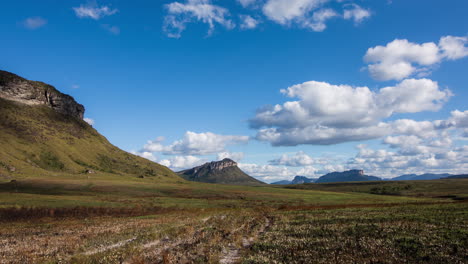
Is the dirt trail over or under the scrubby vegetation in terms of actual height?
under

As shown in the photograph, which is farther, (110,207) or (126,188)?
(126,188)

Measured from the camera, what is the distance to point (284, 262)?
658 inches

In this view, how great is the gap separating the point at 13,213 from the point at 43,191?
51.8m

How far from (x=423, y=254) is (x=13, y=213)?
200ft

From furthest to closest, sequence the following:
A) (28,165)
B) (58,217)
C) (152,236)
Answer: (28,165) → (58,217) → (152,236)

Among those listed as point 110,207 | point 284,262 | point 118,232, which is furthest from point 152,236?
point 110,207

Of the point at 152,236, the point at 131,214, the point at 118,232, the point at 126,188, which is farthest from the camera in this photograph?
the point at 126,188

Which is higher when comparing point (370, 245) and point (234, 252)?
point (370, 245)

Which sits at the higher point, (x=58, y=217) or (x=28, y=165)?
(x=28, y=165)

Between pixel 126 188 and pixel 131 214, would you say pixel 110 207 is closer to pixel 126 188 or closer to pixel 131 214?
pixel 131 214

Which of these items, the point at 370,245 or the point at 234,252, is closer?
the point at 370,245

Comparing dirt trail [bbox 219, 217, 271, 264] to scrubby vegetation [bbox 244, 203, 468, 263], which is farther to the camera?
dirt trail [bbox 219, 217, 271, 264]

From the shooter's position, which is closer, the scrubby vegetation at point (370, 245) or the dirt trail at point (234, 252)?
the scrubby vegetation at point (370, 245)

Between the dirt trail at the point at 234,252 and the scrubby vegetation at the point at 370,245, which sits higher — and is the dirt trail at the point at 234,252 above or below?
below
